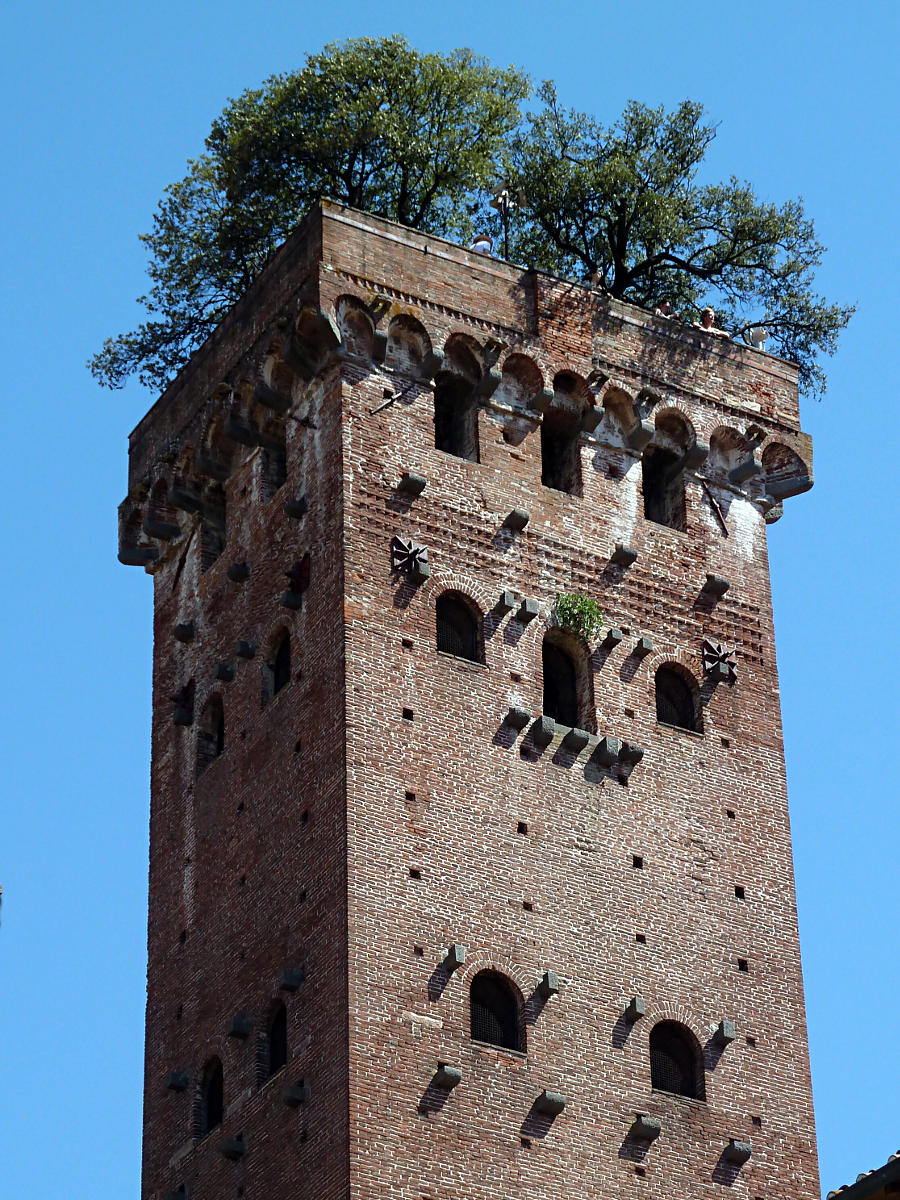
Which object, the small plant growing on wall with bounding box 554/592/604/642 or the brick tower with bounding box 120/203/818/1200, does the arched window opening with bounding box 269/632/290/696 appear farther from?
the small plant growing on wall with bounding box 554/592/604/642

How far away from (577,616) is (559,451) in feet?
10.5

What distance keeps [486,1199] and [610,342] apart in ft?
43.8

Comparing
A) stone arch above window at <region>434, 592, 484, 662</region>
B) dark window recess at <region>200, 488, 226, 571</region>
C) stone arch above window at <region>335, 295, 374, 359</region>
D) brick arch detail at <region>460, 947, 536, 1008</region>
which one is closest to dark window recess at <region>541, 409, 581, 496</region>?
stone arch above window at <region>335, 295, 374, 359</region>

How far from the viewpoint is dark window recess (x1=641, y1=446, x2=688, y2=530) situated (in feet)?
160

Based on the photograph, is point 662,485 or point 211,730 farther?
point 662,485

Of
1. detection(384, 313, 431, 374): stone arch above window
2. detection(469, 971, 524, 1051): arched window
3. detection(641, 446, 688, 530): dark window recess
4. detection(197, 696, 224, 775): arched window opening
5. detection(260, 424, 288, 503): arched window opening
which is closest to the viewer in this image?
→ detection(469, 971, 524, 1051): arched window

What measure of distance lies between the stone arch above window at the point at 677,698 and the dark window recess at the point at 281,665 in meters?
4.94

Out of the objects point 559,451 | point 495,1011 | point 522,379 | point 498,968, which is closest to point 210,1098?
point 495,1011

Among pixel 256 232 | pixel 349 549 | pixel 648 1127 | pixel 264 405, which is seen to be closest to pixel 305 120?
pixel 256 232

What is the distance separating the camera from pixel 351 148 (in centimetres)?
5191

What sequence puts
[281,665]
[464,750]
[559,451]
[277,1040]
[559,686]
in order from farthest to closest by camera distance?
1. [559,451]
2. [559,686]
3. [281,665]
4. [464,750]
5. [277,1040]

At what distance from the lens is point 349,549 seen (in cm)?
4475

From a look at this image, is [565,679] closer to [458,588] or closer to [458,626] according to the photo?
[458,626]

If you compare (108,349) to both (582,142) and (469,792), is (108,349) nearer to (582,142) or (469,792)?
(582,142)
